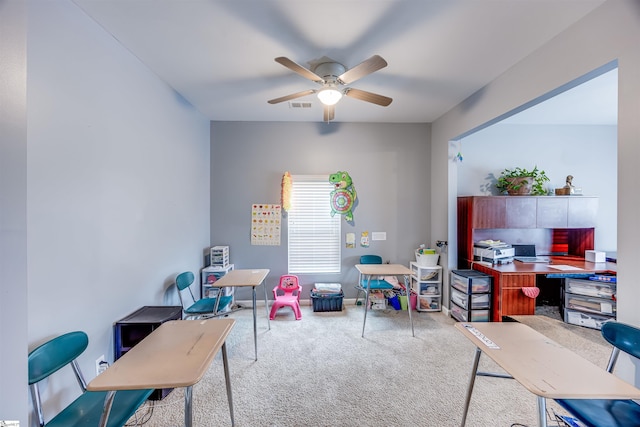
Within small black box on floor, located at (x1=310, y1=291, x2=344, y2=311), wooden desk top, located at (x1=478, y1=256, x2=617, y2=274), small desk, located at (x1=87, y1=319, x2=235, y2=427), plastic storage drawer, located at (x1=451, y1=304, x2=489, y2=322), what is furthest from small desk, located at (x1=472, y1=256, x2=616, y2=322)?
small desk, located at (x1=87, y1=319, x2=235, y2=427)

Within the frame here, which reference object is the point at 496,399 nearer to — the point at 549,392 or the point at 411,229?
the point at 549,392

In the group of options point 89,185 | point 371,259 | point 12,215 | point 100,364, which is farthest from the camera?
point 371,259

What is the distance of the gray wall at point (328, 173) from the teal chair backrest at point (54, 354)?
2465 mm

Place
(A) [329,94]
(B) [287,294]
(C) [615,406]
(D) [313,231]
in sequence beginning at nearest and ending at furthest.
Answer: (C) [615,406], (A) [329,94], (B) [287,294], (D) [313,231]

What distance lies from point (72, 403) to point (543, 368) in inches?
98.0

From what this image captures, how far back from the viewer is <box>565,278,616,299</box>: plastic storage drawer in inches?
120

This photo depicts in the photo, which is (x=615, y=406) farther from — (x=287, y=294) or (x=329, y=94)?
(x=287, y=294)

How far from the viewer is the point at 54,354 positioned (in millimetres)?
1377

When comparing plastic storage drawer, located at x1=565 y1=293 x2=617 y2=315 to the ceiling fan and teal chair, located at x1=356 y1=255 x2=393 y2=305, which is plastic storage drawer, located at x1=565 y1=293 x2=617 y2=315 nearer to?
teal chair, located at x1=356 y1=255 x2=393 y2=305

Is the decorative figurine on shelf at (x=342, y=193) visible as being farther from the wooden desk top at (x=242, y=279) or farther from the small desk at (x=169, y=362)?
the small desk at (x=169, y=362)

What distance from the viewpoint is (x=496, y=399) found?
203cm

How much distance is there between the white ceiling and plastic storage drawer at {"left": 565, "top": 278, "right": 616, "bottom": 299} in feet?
9.36

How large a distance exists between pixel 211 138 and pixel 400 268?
11.2 ft

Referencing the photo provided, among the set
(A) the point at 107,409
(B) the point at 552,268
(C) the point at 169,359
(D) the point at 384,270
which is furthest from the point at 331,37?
(B) the point at 552,268
